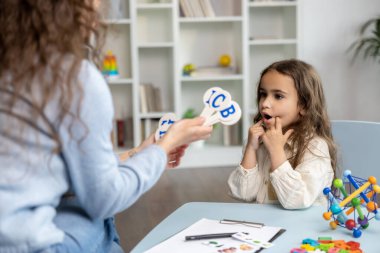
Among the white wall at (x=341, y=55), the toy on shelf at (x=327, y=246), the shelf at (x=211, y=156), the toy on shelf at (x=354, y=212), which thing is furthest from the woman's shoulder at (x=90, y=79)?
the white wall at (x=341, y=55)

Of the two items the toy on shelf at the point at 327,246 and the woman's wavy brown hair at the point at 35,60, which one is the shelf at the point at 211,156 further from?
the woman's wavy brown hair at the point at 35,60

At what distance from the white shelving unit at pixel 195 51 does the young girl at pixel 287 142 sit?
278 centimetres

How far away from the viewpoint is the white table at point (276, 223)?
1.29 metres

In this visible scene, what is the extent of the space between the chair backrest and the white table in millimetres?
378

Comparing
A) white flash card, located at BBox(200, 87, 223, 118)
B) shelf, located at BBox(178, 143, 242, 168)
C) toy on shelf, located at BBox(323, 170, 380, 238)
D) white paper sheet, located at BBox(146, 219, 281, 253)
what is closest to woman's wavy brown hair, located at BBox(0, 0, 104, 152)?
white paper sheet, located at BBox(146, 219, 281, 253)

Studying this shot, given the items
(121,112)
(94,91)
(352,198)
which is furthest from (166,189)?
(94,91)

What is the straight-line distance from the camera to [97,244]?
49.2 inches

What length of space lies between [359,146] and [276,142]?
1.02ft

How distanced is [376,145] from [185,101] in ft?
11.2

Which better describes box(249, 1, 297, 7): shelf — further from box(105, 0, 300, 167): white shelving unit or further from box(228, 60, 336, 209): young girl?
box(228, 60, 336, 209): young girl

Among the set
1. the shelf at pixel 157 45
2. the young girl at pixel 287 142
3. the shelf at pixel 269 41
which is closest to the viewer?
the young girl at pixel 287 142

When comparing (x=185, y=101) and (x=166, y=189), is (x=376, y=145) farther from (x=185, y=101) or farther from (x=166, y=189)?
(x=185, y=101)

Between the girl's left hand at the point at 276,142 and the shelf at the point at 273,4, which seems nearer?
the girl's left hand at the point at 276,142

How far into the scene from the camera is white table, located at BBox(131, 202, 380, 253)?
4.25 feet
